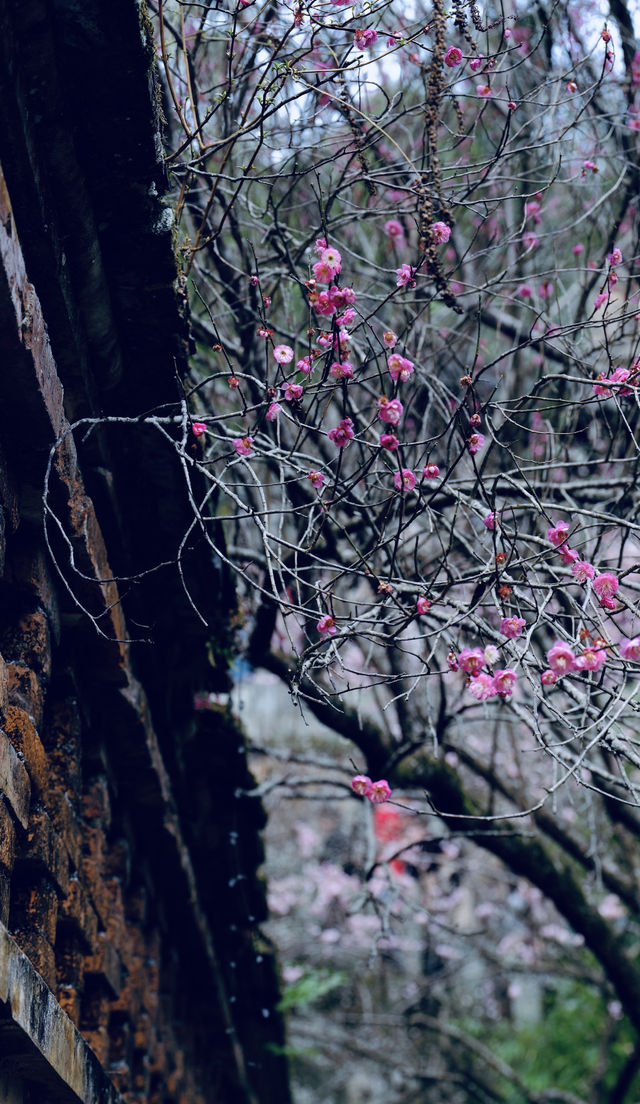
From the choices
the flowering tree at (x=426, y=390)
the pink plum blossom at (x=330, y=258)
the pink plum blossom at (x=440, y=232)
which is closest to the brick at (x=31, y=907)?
the flowering tree at (x=426, y=390)

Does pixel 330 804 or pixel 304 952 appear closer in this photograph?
pixel 304 952

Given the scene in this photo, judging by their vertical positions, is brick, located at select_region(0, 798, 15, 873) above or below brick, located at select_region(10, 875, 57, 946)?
above

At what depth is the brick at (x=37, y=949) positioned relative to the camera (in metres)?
1.83

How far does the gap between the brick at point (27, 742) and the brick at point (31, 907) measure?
18cm

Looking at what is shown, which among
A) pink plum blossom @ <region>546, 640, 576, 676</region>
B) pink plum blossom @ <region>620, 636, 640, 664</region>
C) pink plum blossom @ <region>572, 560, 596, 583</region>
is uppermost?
pink plum blossom @ <region>572, 560, 596, 583</region>

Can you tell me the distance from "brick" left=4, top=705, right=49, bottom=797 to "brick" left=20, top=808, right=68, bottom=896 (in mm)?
60

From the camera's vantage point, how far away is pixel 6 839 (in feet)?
5.55

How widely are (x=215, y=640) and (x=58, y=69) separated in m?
1.73

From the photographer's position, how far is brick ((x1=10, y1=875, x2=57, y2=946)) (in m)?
1.86

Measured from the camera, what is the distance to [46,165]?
A: 5.86ft

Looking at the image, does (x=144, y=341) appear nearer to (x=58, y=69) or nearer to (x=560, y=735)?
(x=58, y=69)

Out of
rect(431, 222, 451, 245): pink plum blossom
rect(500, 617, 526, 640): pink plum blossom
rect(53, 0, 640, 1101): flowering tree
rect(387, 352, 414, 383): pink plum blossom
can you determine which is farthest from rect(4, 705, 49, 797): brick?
rect(431, 222, 451, 245): pink plum blossom

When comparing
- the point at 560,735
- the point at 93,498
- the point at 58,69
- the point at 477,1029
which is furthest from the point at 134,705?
the point at 477,1029

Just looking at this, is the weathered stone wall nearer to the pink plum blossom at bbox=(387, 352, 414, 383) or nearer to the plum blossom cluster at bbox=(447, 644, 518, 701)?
the pink plum blossom at bbox=(387, 352, 414, 383)
